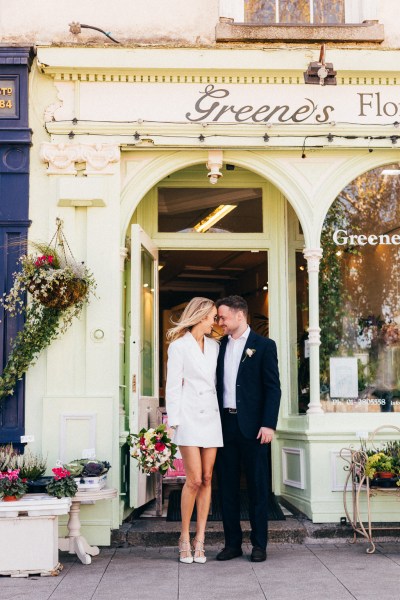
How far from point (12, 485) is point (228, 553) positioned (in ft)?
6.03

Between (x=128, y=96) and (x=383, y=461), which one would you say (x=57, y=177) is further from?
(x=383, y=461)

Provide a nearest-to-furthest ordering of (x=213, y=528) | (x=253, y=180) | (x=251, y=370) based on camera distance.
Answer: (x=251, y=370), (x=213, y=528), (x=253, y=180)

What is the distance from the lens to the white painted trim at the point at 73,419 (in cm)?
737

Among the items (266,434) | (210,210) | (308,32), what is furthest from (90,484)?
(308,32)

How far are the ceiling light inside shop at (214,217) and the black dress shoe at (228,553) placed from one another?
3.71 metres

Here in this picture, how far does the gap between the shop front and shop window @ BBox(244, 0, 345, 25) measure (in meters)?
0.73

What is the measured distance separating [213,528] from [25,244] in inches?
124

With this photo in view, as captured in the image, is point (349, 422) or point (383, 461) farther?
point (349, 422)

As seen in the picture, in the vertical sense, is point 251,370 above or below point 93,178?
below

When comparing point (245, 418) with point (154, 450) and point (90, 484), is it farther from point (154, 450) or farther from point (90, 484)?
point (90, 484)

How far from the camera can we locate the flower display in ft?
22.4

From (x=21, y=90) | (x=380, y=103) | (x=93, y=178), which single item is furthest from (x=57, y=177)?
(x=380, y=103)

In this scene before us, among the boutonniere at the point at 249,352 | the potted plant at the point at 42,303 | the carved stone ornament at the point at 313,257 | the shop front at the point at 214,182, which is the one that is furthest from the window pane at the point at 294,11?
the boutonniere at the point at 249,352

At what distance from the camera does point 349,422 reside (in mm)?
7789
